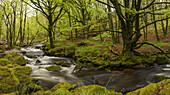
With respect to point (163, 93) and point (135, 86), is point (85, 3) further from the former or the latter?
point (163, 93)

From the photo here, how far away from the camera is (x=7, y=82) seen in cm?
450

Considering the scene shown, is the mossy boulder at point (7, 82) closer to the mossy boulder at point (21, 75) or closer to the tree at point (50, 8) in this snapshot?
the mossy boulder at point (21, 75)

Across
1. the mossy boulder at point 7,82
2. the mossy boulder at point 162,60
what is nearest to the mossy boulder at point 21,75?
the mossy boulder at point 7,82

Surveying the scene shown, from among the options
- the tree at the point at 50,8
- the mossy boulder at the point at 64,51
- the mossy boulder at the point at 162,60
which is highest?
the tree at the point at 50,8

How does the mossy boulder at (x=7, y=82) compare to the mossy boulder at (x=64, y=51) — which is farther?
the mossy boulder at (x=64, y=51)

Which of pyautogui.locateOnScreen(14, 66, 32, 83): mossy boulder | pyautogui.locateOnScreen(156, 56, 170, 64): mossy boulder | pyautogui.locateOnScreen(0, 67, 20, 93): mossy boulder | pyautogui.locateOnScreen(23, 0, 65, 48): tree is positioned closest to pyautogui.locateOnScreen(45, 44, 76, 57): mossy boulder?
pyautogui.locateOnScreen(23, 0, 65, 48): tree

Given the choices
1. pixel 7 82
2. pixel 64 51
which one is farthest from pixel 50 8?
pixel 7 82

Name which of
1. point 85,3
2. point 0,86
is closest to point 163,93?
point 0,86

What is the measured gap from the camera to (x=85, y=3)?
15.7 m

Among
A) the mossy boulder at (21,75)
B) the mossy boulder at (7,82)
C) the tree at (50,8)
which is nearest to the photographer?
the mossy boulder at (7,82)

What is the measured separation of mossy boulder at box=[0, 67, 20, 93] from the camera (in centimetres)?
428

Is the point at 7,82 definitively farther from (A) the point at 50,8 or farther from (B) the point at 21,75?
(A) the point at 50,8

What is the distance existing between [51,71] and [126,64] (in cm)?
675

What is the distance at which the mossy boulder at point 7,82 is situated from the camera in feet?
14.0
